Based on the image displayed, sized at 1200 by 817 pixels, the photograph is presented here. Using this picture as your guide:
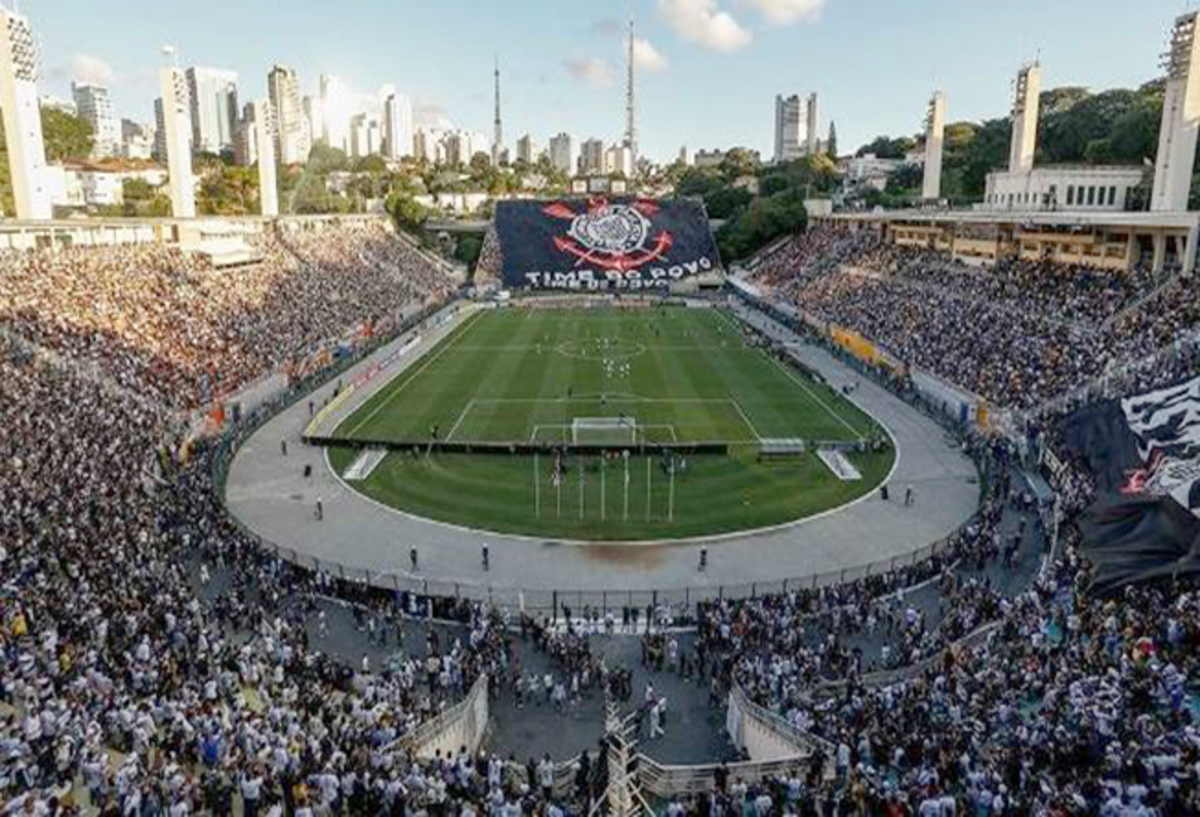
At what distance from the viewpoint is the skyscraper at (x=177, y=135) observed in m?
58.5

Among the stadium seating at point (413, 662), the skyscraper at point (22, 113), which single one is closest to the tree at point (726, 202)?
the skyscraper at point (22, 113)

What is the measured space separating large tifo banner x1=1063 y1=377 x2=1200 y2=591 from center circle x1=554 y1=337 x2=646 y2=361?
105 ft

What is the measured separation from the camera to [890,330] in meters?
53.4

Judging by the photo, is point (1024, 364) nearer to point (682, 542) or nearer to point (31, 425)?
point (682, 542)

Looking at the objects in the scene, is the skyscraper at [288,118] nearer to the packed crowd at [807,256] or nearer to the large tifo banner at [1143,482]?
the packed crowd at [807,256]

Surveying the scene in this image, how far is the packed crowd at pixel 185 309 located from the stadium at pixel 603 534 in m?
0.30

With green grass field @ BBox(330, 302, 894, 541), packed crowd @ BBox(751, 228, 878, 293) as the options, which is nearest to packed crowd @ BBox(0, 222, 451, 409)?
green grass field @ BBox(330, 302, 894, 541)

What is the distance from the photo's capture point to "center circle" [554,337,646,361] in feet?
189

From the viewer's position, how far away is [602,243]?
317 feet

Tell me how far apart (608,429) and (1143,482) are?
68.7 ft

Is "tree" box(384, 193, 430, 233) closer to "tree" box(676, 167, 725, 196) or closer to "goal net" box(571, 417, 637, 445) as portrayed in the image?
"tree" box(676, 167, 725, 196)

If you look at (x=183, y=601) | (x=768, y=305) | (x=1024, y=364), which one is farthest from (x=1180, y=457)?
(x=768, y=305)

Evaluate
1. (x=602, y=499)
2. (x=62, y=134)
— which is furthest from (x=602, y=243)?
(x=602, y=499)

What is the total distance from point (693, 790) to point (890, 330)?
141 ft
